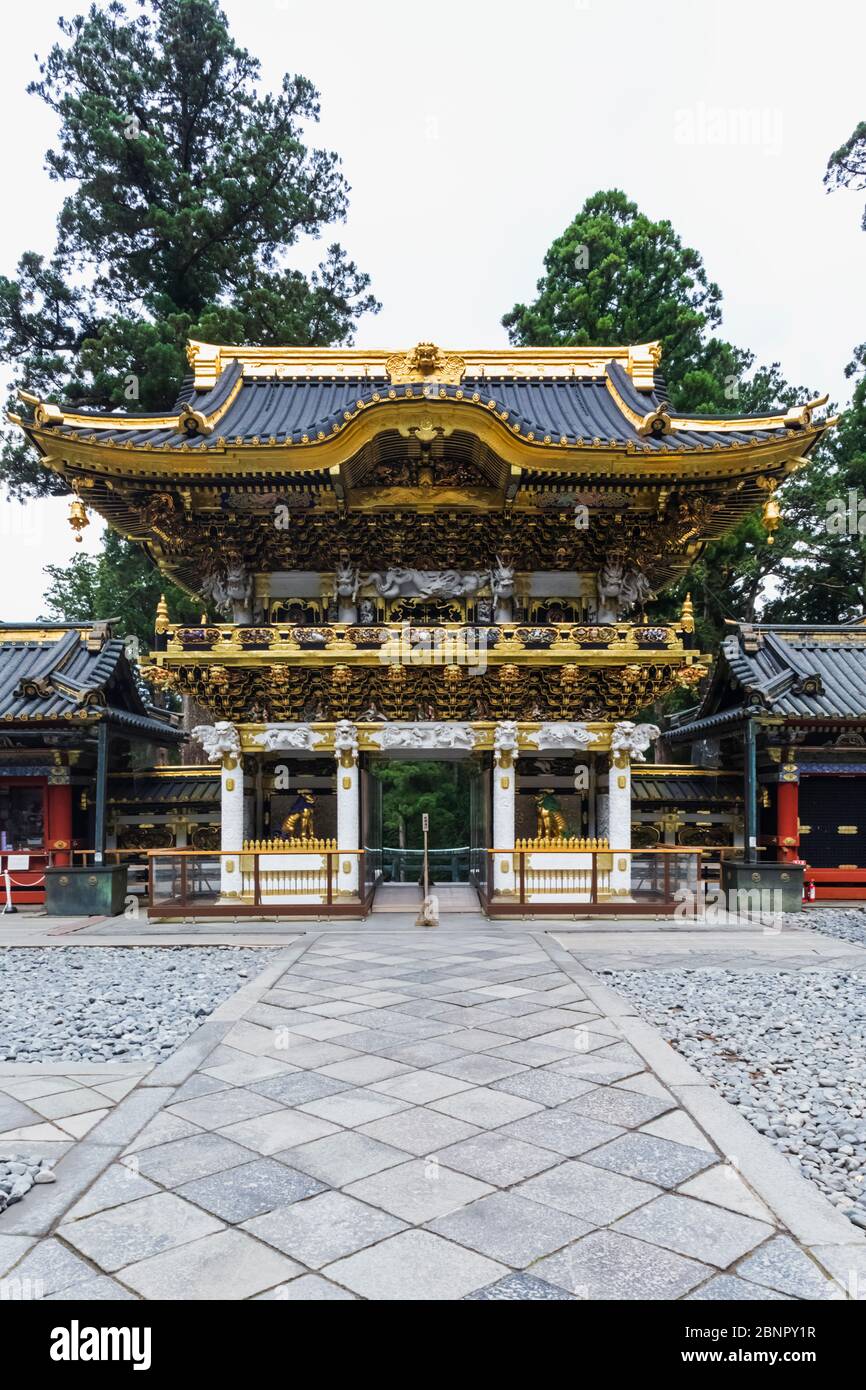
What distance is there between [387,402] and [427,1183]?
1072 cm

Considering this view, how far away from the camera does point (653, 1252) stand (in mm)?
3188

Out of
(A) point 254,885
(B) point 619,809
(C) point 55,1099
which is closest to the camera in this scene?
(C) point 55,1099

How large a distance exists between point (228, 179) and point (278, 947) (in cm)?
2344

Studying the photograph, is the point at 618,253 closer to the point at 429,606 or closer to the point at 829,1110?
the point at 429,606

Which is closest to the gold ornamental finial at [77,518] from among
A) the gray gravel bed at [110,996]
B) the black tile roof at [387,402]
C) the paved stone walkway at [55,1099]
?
the black tile roof at [387,402]

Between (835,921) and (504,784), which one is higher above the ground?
(504,784)

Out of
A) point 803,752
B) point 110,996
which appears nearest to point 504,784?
point 803,752

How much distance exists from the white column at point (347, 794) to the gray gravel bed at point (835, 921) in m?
7.28

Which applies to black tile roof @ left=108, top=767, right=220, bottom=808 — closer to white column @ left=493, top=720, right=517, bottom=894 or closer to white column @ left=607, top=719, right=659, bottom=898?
white column @ left=493, top=720, right=517, bottom=894

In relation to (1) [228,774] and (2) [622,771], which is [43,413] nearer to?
(1) [228,774]

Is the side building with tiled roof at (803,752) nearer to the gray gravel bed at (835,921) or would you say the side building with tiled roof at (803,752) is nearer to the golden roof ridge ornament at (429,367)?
the gray gravel bed at (835,921)

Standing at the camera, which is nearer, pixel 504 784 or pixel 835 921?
pixel 835 921

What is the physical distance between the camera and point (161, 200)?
24250 millimetres

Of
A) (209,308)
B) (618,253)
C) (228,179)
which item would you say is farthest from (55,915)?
(618,253)
